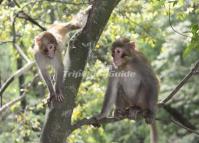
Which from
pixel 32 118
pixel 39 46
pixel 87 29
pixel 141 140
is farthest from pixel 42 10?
pixel 141 140

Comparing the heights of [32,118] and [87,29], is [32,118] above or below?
below

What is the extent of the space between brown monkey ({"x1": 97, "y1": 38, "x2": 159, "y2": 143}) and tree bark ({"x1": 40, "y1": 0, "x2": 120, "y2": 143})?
3.97 feet

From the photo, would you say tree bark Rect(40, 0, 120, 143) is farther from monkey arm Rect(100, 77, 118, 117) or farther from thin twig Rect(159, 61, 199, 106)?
monkey arm Rect(100, 77, 118, 117)

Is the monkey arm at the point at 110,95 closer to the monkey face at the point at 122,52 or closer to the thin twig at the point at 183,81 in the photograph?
the monkey face at the point at 122,52

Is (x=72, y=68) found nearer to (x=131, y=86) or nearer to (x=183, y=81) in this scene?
(x=183, y=81)

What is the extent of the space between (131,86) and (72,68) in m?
2.21

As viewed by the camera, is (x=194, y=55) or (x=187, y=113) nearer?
(x=194, y=55)

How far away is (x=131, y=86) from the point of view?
6812mm

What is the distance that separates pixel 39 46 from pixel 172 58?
701cm

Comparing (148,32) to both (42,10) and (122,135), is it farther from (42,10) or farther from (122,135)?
(122,135)

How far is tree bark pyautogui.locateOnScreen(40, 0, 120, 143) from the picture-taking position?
15.0ft

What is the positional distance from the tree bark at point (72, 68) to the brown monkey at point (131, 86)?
1212mm

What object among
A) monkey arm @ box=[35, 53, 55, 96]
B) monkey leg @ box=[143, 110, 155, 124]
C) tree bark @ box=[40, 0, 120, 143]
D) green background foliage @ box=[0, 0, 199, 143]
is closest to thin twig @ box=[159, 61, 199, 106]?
green background foliage @ box=[0, 0, 199, 143]

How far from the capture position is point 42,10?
9.53 meters
